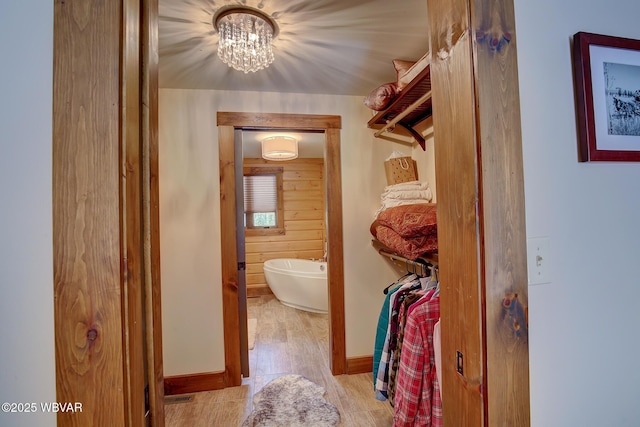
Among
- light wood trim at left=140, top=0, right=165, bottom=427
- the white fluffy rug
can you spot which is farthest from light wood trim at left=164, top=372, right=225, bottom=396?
light wood trim at left=140, top=0, right=165, bottom=427

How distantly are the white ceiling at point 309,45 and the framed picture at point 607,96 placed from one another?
0.82 meters

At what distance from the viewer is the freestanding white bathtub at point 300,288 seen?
366 centimetres

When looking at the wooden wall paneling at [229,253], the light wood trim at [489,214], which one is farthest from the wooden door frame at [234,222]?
the light wood trim at [489,214]

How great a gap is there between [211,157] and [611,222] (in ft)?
7.35

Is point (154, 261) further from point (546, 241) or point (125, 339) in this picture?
point (546, 241)

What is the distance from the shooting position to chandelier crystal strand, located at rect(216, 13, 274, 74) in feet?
4.49

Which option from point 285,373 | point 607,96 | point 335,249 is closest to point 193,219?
point 335,249

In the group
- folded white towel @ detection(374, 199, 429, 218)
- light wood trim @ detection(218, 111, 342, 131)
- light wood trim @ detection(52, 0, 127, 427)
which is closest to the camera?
light wood trim @ detection(52, 0, 127, 427)

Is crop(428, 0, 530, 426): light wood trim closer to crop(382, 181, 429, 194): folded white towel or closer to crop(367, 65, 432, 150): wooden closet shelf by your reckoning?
crop(367, 65, 432, 150): wooden closet shelf

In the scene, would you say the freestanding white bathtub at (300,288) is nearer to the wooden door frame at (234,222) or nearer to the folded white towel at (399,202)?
the wooden door frame at (234,222)

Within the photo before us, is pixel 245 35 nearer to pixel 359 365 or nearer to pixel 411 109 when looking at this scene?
pixel 411 109

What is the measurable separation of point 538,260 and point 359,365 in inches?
79.7

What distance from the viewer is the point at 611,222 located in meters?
0.73

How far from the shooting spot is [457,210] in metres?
0.69
